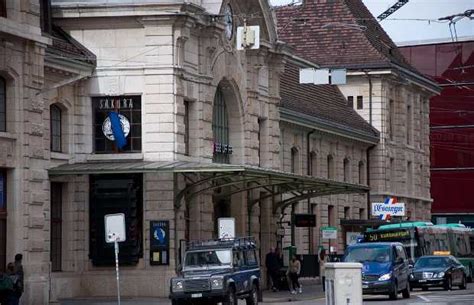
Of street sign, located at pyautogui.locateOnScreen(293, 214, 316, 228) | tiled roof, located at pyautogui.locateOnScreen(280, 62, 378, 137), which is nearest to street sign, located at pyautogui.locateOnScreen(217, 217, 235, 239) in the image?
street sign, located at pyautogui.locateOnScreen(293, 214, 316, 228)

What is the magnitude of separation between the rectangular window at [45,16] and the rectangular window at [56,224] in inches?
205

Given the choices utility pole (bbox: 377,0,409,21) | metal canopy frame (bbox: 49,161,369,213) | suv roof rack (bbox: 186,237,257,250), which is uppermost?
utility pole (bbox: 377,0,409,21)

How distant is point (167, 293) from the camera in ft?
169

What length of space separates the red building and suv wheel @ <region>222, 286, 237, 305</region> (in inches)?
2872

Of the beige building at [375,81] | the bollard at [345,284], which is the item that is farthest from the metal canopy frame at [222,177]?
the bollard at [345,284]

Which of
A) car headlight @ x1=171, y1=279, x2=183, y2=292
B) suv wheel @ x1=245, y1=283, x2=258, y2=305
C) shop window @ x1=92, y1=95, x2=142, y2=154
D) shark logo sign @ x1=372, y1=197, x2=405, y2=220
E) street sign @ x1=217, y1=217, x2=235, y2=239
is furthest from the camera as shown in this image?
shark logo sign @ x1=372, y1=197, x2=405, y2=220

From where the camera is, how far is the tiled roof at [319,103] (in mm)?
73250

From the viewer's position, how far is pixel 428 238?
222ft

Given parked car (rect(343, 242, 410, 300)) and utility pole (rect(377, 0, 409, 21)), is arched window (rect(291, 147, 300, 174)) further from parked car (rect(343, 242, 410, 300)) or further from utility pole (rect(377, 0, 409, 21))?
utility pole (rect(377, 0, 409, 21))

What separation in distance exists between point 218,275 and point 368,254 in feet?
31.2

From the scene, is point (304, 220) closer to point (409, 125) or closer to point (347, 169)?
point (347, 169)

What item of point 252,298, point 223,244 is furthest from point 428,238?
point 223,244

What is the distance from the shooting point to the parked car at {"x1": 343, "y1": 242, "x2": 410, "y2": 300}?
164 feet

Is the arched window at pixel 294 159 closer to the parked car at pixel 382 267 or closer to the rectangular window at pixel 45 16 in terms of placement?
the parked car at pixel 382 267
